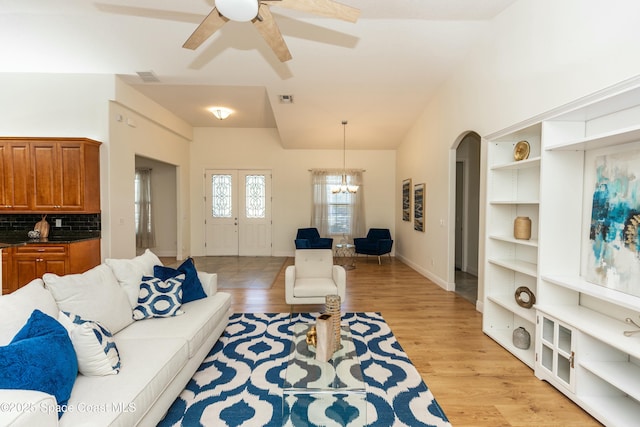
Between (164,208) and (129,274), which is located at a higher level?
(164,208)

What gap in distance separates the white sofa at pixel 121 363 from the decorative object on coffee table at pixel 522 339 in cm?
277

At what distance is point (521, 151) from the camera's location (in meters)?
2.85

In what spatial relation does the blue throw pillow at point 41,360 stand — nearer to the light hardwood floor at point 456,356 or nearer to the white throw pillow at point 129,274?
the white throw pillow at point 129,274

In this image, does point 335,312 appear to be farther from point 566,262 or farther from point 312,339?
point 566,262

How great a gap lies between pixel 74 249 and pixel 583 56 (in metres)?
5.79

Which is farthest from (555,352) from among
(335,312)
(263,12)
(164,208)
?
(164,208)

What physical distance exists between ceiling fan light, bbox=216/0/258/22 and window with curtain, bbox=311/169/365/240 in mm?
5824

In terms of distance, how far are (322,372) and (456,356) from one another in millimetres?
1504

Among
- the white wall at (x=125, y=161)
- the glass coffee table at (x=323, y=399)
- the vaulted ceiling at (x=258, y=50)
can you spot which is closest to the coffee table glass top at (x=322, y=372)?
the glass coffee table at (x=323, y=399)

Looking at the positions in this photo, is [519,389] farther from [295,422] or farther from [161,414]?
[161,414]

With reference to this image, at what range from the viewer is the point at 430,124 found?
17.7 feet

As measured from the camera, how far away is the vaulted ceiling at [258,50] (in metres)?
3.32

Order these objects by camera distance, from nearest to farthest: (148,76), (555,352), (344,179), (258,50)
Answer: (555,352) < (258,50) < (148,76) < (344,179)

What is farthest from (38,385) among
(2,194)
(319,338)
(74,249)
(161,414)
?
(2,194)
